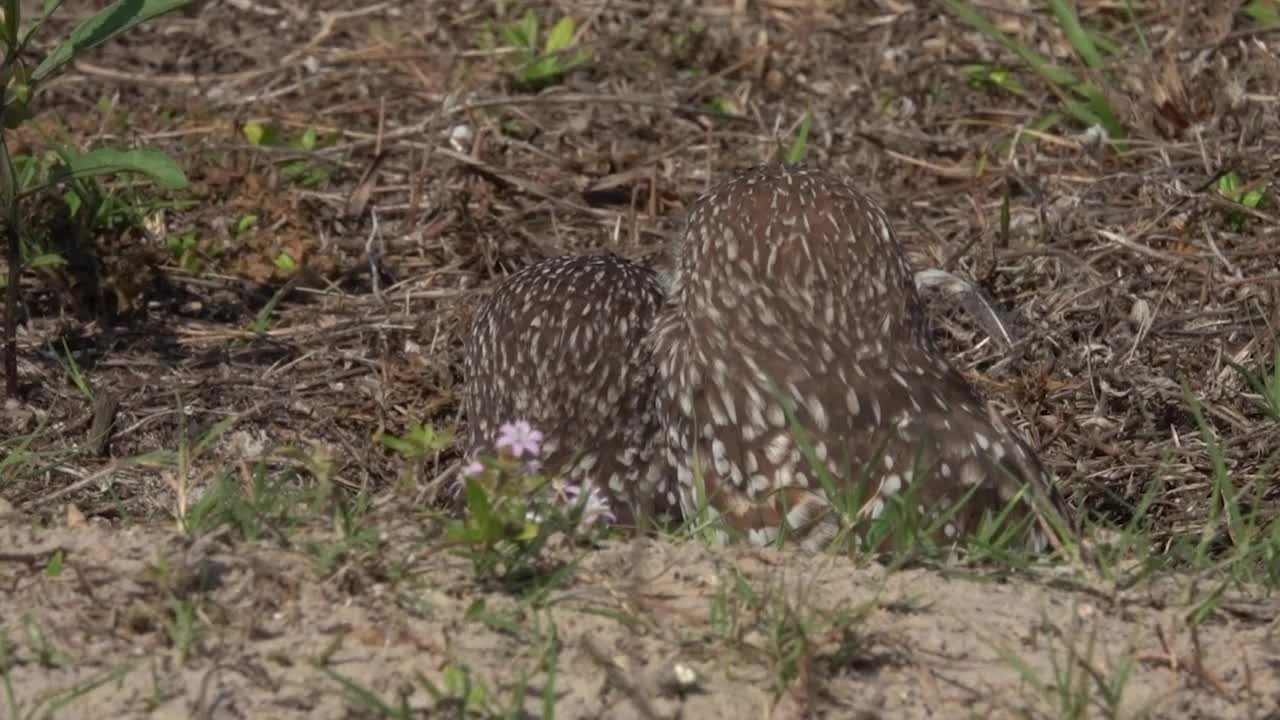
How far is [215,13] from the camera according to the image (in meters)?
9.90

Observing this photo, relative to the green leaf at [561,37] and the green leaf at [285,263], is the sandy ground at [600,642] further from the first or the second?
the green leaf at [561,37]

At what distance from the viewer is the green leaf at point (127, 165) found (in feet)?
20.8

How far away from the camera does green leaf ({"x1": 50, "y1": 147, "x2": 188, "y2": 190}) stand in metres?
6.34

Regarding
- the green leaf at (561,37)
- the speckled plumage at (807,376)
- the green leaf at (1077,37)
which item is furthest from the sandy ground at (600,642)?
the green leaf at (561,37)

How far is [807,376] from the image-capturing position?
5684mm

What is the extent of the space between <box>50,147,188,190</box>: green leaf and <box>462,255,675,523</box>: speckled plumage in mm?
1044

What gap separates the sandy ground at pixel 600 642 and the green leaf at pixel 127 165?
1.89m

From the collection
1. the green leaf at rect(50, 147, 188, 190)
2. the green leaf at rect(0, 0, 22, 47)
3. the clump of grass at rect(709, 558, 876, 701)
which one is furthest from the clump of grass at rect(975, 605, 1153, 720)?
the green leaf at rect(0, 0, 22, 47)

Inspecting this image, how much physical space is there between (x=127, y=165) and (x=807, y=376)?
2201 mm

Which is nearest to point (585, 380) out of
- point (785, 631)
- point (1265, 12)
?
point (785, 631)

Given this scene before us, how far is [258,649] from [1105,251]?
14.1 feet

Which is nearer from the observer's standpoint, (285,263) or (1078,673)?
(1078,673)

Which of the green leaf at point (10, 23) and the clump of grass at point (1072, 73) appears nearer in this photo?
the green leaf at point (10, 23)

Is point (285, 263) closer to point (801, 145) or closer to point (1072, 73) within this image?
point (801, 145)
